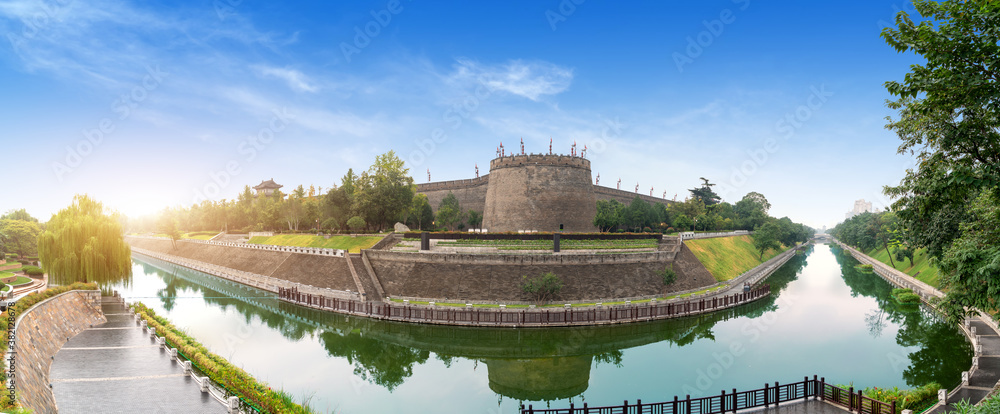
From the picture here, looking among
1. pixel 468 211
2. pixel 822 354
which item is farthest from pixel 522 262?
pixel 468 211

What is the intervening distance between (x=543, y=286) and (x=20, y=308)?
22609 millimetres

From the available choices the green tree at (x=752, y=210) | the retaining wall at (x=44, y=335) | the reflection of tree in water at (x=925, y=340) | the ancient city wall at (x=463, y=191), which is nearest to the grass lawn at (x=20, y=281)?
the retaining wall at (x=44, y=335)

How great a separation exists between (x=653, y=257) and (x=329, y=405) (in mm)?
25022

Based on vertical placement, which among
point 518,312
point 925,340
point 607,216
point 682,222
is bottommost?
point 925,340

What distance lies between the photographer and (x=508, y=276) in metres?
30.4

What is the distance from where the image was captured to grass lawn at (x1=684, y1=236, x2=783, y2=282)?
4219 centimetres

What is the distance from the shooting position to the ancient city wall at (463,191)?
58700mm

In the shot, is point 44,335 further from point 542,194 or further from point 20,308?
point 542,194

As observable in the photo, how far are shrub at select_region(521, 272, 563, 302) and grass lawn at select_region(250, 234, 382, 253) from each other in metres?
17.7

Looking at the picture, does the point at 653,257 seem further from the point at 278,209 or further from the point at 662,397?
the point at 278,209

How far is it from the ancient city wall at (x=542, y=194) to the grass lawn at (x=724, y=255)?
10.8m

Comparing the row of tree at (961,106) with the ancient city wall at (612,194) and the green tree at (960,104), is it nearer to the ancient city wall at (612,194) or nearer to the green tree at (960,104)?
the green tree at (960,104)

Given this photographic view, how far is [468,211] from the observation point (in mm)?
58312

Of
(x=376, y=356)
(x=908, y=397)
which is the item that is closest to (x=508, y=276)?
(x=376, y=356)
